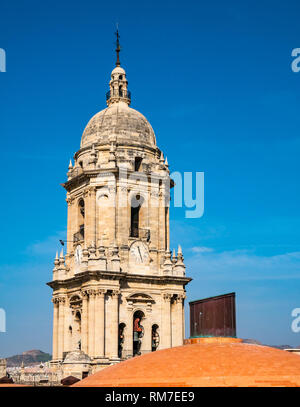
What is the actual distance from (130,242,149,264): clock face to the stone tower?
0.31ft

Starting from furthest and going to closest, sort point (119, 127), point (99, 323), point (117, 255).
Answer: point (119, 127)
point (117, 255)
point (99, 323)

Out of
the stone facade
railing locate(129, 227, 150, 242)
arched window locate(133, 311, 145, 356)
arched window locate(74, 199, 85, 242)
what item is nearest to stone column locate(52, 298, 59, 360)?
the stone facade

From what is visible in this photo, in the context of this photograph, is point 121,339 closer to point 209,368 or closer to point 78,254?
point 78,254

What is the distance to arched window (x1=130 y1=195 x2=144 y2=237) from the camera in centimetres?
7019

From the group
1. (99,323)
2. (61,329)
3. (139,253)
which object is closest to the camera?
(99,323)

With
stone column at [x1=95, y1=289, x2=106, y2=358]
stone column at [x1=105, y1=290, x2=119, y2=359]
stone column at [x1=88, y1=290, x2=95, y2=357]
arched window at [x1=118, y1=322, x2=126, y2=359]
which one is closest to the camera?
stone column at [x1=95, y1=289, x2=106, y2=358]

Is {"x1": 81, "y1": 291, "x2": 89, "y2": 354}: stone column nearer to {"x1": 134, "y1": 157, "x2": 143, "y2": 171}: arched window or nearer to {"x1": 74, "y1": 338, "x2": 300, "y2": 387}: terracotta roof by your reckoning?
{"x1": 134, "y1": 157, "x2": 143, "y2": 171}: arched window

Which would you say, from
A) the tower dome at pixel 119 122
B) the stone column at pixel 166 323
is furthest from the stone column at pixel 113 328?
the tower dome at pixel 119 122

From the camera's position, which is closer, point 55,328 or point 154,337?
point 154,337

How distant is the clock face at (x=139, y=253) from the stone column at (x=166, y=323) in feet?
12.8

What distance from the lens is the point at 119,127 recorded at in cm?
7250

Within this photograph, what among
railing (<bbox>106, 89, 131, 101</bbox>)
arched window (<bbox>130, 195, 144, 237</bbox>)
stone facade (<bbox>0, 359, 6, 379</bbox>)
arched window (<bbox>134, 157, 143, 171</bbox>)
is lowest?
stone facade (<bbox>0, 359, 6, 379</bbox>)

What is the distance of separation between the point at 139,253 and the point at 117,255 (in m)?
2.85

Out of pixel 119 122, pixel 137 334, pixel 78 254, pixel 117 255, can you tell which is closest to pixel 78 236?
pixel 78 254
